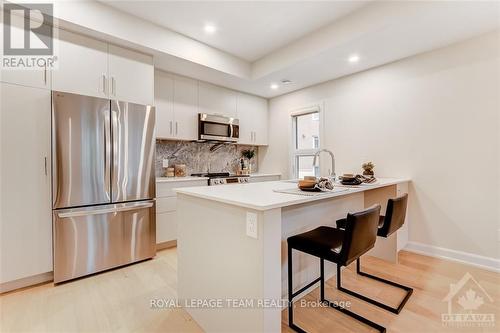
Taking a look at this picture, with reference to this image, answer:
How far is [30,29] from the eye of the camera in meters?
2.11

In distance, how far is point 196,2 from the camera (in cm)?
229

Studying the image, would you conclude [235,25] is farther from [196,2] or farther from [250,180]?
[250,180]

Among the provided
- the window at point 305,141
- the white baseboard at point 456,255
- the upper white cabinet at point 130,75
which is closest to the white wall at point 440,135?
the white baseboard at point 456,255

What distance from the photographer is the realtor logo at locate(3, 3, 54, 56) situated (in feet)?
6.58

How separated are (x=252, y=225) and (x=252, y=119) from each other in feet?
11.4

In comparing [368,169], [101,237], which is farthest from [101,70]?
[368,169]

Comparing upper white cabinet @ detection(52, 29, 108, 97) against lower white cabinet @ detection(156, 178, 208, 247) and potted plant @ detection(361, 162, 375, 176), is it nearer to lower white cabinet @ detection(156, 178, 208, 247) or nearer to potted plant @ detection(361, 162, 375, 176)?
lower white cabinet @ detection(156, 178, 208, 247)

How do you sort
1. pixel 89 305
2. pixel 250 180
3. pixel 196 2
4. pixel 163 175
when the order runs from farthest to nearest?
pixel 250 180 → pixel 163 175 → pixel 196 2 → pixel 89 305

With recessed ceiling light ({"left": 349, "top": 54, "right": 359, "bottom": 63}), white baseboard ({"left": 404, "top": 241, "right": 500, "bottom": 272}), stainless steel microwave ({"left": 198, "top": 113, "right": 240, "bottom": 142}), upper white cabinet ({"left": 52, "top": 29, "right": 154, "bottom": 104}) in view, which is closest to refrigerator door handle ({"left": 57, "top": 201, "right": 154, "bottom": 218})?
upper white cabinet ({"left": 52, "top": 29, "right": 154, "bottom": 104})

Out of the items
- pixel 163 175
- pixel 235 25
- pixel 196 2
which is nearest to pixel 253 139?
pixel 163 175

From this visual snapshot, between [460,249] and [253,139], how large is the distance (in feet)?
10.8

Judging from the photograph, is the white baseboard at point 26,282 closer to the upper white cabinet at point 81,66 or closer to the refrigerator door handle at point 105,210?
the refrigerator door handle at point 105,210

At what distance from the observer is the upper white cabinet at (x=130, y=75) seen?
8.37ft

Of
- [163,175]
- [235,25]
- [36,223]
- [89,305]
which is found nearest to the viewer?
[89,305]
